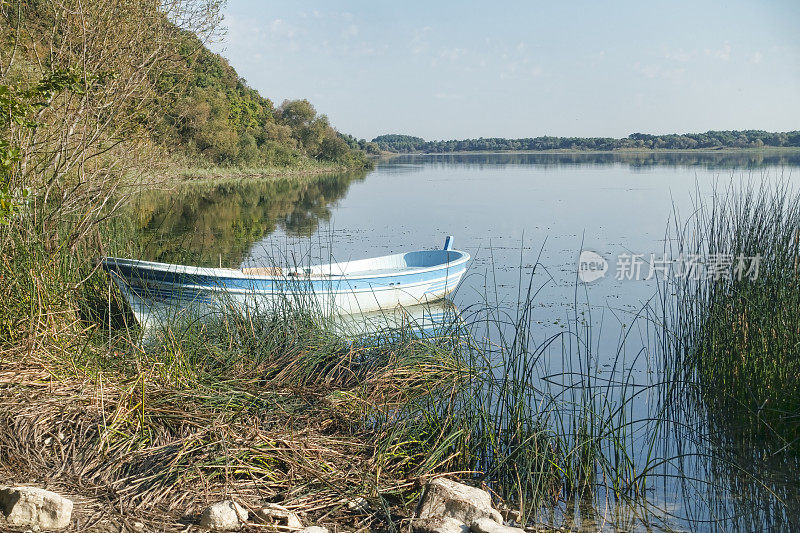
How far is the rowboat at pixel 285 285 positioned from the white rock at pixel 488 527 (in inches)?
100

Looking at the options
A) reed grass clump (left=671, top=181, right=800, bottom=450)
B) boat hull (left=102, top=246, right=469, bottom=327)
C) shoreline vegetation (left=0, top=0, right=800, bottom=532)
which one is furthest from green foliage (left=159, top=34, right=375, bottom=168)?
reed grass clump (left=671, top=181, right=800, bottom=450)

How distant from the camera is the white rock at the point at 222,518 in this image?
251 centimetres

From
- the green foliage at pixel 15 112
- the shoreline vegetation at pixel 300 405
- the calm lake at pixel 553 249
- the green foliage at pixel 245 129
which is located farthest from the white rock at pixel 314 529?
the green foliage at pixel 245 129

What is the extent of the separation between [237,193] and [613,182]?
16.7 metres

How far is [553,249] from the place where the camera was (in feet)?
43.8

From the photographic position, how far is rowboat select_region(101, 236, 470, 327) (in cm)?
532

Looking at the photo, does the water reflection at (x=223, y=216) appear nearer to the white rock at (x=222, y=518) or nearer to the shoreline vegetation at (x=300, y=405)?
the shoreline vegetation at (x=300, y=405)

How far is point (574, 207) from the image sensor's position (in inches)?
834

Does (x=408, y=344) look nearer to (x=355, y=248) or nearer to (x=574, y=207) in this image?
(x=355, y=248)

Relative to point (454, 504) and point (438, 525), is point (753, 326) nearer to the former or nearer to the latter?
point (454, 504)

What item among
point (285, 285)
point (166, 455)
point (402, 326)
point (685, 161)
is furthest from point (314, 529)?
point (685, 161)

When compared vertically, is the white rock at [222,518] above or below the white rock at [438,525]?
above

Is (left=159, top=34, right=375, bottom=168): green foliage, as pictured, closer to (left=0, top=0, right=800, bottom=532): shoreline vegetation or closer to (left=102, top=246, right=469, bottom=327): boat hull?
(left=102, top=246, right=469, bottom=327): boat hull

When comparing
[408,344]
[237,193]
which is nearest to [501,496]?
[408,344]
